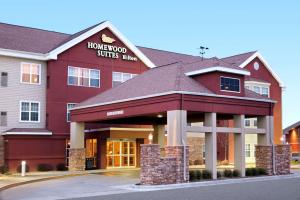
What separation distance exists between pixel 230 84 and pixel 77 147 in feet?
44.0

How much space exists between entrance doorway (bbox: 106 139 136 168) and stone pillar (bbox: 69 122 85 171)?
346 centimetres

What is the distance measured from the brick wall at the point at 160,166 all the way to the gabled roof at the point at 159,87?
3.19m

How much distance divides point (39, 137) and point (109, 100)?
776 cm

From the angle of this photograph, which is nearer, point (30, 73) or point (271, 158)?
point (271, 158)

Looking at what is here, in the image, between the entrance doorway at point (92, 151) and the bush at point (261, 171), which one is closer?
the bush at point (261, 171)

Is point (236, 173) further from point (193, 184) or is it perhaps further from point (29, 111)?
point (29, 111)

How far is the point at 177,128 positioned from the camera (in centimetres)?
2308

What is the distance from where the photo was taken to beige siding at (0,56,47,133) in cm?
3269

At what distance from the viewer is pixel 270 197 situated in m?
16.8

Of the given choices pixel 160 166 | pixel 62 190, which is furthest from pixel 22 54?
pixel 160 166

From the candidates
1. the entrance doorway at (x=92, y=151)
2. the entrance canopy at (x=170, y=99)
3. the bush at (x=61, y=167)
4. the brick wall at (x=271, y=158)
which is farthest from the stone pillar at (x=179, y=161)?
the entrance doorway at (x=92, y=151)

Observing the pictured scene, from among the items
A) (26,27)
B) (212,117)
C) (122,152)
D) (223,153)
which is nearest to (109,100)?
(212,117)

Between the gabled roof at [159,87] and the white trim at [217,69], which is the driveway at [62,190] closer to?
the gabled roof at [159,87]

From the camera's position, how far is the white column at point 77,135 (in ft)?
109
